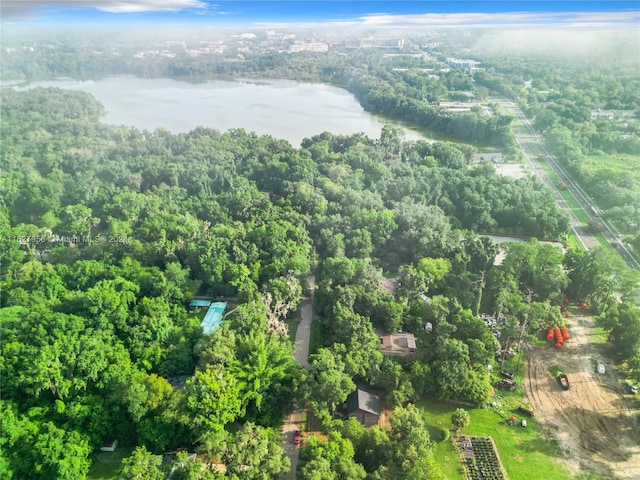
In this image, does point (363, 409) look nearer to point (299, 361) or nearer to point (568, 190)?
point (299, 361)

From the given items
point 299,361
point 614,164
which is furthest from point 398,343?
point 614,164

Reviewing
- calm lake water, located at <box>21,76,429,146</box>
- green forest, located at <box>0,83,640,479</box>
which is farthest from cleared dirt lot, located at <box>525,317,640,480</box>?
calm lake water, located at <box>21,76,429,146</box>

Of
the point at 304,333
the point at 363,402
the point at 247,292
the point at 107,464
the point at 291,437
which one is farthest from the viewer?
the point at 304,333

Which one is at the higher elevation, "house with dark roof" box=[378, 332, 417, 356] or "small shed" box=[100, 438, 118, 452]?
"house with dark roof" box=[378, 332, 417, 356]

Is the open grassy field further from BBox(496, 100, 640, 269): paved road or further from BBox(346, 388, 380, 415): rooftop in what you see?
BBox(346, 388, 380, 415): rooftop

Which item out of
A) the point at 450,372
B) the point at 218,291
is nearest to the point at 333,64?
the point at 218,291

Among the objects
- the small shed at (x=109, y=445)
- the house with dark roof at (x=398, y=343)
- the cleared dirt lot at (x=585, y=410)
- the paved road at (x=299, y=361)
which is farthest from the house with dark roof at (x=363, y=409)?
the small shed at (x=109, y=445)
